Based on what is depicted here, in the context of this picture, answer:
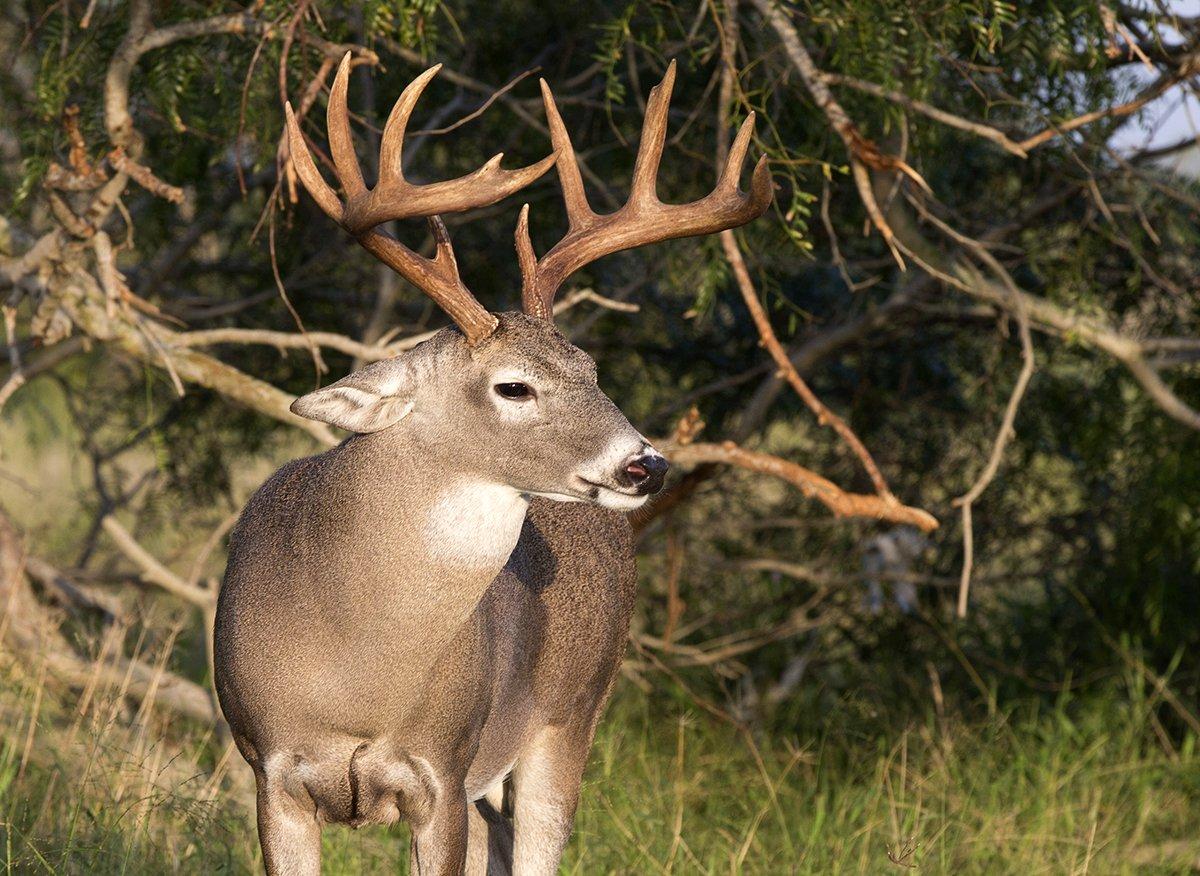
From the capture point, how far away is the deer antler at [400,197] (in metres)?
3.59

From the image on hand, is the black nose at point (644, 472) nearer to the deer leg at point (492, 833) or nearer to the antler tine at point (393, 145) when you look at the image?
the antler tine at point (393, 145)

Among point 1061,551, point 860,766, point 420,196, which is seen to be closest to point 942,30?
point 420,196

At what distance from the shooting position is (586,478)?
3633mm

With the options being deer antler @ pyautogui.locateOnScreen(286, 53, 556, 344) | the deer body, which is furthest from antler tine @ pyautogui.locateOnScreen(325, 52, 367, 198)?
the deer body

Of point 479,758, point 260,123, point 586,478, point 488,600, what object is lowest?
point 479,758

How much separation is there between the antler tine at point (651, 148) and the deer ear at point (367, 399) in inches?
33.1

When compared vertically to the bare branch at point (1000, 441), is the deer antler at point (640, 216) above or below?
above

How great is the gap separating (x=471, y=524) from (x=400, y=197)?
76 centimetres

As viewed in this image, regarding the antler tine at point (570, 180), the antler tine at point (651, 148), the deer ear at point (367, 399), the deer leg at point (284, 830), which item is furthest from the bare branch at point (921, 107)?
the deer leg at point (284, 830)

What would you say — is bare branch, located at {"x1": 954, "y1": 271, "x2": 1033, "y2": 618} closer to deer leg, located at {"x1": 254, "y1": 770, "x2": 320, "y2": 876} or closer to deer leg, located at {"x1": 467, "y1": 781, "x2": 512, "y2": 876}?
deer leg, located at {"x1": 467, "y1": 781, "x2": 512, "y2": 876}

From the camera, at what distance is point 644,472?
11.7 feet

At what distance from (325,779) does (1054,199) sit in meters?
4.14

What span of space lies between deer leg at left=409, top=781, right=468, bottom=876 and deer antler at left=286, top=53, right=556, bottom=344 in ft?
3.61

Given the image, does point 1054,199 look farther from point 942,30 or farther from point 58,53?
point 58,53
